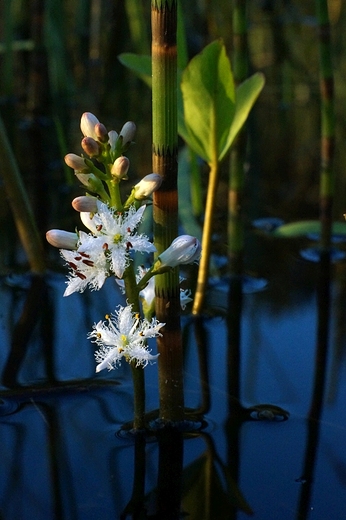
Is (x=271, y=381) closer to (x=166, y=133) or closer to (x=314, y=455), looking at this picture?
(x=314, y=455)

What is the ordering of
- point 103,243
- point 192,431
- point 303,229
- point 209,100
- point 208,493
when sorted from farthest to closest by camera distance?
1. point 303,229
2. point 209,100
3. point 192,431
4. point 208,493
5. point 103,243

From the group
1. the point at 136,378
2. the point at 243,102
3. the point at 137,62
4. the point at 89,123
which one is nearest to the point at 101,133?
the point at 89,123

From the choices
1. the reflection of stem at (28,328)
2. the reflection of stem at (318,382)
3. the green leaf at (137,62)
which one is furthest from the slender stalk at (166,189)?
the green leaf at (137,62)

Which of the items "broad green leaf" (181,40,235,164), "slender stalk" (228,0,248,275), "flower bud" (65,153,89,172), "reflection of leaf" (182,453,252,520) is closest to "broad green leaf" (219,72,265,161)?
"broad green leaf" (181,40,235,164)

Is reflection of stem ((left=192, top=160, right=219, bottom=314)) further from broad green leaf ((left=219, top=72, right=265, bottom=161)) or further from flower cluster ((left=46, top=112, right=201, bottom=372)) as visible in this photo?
flower cluster ((left=46, top=112, right=201, bottom=372))

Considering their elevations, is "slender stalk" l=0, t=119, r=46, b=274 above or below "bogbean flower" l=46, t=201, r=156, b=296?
below

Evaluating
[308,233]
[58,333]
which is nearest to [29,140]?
[308,233]

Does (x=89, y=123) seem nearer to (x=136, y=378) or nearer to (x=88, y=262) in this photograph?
(x=88, y=262)
